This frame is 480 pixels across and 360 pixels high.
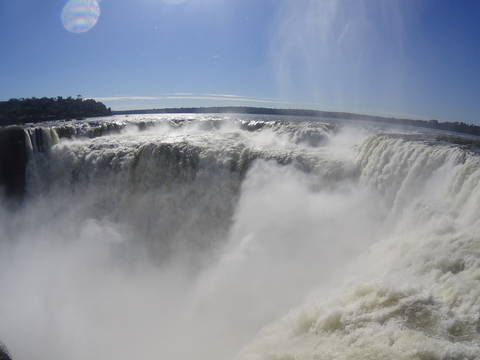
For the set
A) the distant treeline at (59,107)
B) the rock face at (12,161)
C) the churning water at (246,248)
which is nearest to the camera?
the churning water at (246,248)

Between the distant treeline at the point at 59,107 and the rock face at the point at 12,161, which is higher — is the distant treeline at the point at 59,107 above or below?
above

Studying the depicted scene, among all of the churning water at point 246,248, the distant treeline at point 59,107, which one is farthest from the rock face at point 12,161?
the distant treeline at point 59,107

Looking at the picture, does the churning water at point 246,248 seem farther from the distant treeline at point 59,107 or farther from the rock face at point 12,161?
the distant treeline at point 59,107

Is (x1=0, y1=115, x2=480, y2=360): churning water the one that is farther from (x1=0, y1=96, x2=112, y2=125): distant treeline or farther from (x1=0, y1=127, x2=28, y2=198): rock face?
(x1=0, y1=96, x2=112, y2=125): distant treeline

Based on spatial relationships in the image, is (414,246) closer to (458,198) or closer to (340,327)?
(458,198)

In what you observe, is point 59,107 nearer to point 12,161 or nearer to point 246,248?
point 12,161

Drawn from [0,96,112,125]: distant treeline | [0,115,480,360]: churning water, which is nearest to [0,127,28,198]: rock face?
[0,115,480,360]: churning water

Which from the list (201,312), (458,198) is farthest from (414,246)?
(201,312)

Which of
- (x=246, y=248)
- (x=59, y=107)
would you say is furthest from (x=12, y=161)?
(x=59, y=107)
